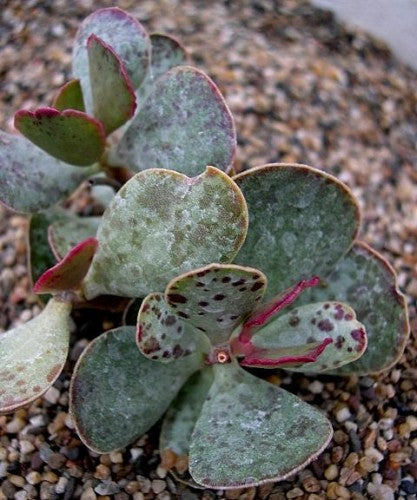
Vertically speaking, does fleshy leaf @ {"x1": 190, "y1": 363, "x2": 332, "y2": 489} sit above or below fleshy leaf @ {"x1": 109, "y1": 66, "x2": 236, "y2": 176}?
below

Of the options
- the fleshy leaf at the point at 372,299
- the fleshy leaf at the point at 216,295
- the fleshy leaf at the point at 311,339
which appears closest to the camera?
the fleshy leaf at the point at 216,295

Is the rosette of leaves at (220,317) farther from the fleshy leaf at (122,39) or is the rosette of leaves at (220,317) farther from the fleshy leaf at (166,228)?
the fleshy leaf at (122,39)

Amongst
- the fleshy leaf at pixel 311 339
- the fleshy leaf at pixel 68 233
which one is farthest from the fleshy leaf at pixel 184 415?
the fleshy leaf at pixel 68 233

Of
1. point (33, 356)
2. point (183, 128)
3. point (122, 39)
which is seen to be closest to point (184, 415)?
point (33, 356)

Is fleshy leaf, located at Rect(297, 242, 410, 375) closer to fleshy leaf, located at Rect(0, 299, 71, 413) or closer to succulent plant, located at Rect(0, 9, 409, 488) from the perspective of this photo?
succulent plant, located at Rect(0, 9, 409, 488)

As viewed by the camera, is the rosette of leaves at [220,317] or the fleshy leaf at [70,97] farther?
the fleshy leaf at [70,97]

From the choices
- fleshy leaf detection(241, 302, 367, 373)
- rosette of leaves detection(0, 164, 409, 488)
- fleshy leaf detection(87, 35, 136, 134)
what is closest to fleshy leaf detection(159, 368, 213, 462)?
rosette of leaves detection(0, 164, 409, 488)

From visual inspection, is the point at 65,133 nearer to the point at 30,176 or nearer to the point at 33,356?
the point at 30,176
